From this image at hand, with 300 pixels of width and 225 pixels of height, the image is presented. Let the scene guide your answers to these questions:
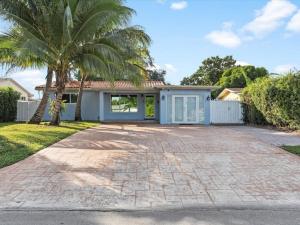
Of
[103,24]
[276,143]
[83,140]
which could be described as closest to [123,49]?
[103,24]

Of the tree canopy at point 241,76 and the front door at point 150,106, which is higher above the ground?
the tree canopy at point 241,76

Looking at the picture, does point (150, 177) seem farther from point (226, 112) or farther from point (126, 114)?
point (126, 114)

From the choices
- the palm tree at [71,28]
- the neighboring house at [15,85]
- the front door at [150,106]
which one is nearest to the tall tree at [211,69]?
the neighboring house at [15,85]

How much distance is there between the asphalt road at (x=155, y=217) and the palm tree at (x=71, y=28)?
503 inches

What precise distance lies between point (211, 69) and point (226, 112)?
33.4m

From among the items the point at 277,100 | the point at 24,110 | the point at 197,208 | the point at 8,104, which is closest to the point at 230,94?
the point at 277,100

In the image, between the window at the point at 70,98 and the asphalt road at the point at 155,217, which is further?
the window at the point at 70,98

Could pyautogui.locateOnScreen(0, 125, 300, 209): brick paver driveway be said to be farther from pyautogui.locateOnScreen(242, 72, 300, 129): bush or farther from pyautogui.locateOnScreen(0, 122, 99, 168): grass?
pyautogui.locateOnScreen(242, 72, 300, 129): bush

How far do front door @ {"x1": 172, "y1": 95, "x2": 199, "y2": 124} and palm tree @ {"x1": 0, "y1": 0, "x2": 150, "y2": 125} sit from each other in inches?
293

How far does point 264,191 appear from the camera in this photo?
7.42 meters

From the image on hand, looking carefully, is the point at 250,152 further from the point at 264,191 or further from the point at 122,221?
the point at 122,221

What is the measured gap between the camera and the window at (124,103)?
99.2 ft

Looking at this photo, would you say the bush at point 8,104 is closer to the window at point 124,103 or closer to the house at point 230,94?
the window at point 124,103

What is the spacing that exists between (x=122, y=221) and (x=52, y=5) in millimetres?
15585
